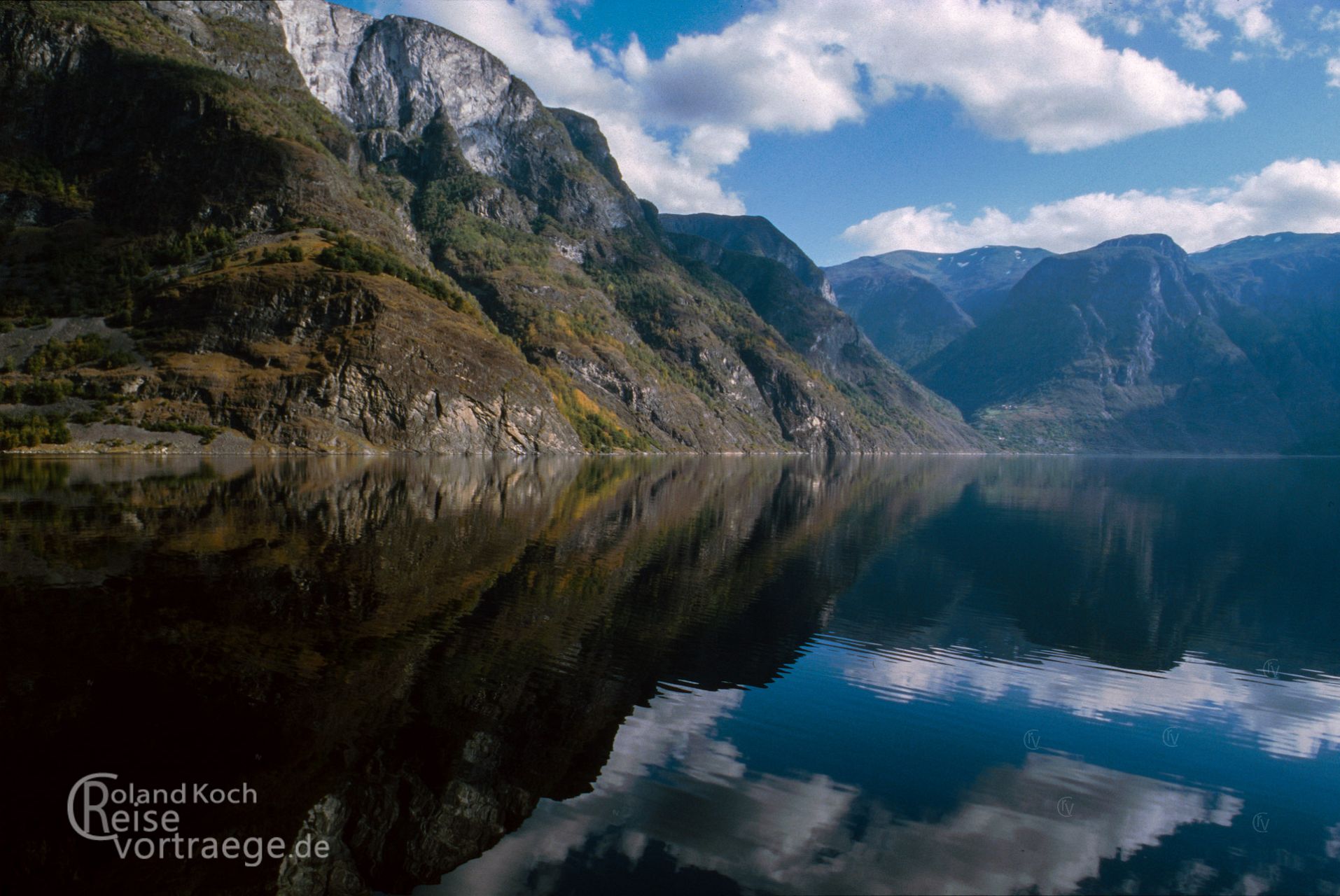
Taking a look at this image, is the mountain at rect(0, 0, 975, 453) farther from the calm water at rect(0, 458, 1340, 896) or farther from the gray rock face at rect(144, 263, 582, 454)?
the calm water at rect(0, 458, 1340, 896)

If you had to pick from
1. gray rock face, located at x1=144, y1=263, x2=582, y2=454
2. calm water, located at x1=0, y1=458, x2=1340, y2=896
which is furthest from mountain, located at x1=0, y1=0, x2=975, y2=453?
calm water, located at x1=0, y1=458, x2=1340, y2=896

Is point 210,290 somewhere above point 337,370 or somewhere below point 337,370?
above

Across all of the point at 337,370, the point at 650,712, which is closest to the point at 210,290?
the point at 337,370

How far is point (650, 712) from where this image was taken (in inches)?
640

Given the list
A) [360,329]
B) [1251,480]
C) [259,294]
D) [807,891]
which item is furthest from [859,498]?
[1251,480]

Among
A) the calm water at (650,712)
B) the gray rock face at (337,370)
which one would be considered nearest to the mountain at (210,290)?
the gray rock face at (337,370)

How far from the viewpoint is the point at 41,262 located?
5295 inches

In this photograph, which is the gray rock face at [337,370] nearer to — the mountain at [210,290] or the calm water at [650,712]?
the mountain at [210,290]

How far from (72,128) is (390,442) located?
391 feet

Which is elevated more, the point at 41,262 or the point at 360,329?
the point at 41,262

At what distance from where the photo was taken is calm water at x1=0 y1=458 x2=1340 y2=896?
10680 millimetres

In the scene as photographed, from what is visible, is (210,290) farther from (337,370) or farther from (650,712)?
(650,712)

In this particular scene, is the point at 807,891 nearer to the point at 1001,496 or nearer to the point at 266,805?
the point at 266,805

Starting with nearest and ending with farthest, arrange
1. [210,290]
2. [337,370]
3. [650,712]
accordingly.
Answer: [650,712]
[337,370]
[210,290]
